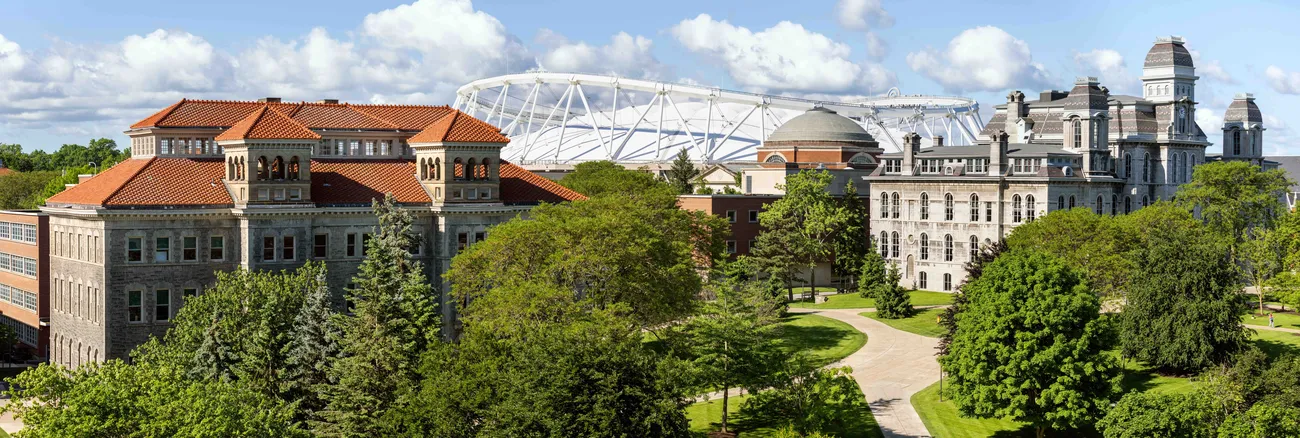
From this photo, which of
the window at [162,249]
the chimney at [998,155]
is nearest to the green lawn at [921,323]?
the chimney at [998,155]

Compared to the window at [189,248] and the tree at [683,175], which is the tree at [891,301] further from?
the window at [189,248]

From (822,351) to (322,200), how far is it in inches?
1209

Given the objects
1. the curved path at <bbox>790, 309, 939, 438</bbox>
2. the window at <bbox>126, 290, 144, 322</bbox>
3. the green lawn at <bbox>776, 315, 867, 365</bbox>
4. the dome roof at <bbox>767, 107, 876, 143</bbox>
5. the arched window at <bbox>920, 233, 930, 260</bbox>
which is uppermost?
the dome roof at <bbox>767, 107, 876, 143</bbox>

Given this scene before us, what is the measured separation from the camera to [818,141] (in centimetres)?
13975

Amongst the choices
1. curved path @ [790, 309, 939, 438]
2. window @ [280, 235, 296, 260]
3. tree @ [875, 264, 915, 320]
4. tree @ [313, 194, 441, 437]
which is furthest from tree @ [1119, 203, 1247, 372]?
window @ [280, 235, 296, 260]

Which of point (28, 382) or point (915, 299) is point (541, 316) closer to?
point (28, 382)

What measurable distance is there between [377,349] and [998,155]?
6770 cm

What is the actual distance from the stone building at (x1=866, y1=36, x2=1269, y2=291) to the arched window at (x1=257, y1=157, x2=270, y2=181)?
57.4 metres

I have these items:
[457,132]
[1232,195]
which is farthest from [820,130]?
[457,132]

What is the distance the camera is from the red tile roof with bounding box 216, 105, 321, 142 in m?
78.0

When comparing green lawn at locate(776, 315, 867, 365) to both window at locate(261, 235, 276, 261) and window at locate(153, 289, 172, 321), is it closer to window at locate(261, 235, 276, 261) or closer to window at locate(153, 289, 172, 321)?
window at locate(261, 235, 276, 261)

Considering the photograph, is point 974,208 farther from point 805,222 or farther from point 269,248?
point 269,248

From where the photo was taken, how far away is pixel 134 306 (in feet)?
247

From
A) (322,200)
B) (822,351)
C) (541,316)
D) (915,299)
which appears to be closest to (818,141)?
(915,299)
